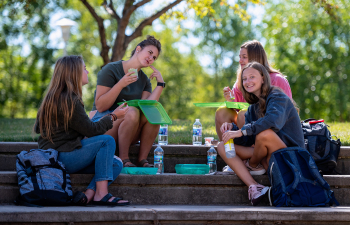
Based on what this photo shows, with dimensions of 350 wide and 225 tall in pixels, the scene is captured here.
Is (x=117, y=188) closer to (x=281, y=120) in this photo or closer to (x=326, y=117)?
(x=281, y=120)

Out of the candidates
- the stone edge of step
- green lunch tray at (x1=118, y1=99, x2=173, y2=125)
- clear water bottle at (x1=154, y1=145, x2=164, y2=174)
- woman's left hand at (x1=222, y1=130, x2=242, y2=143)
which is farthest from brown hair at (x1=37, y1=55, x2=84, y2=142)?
woman's left hand at (x1=222, y1=130, x2=242, y2=143)

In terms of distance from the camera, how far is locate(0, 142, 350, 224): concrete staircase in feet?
9.86

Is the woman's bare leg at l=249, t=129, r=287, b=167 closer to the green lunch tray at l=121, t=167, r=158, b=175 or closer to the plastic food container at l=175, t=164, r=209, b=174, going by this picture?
the plastic food container at l=175, t=164, r=209, b=174

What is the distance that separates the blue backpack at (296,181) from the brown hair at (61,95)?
1932 mm

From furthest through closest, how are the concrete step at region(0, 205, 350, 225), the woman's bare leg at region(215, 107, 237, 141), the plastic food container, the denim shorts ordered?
the woman's bare leg at region(215, 107, 237, 141)
the denim shorts
the plastic food container
the concrete step at region(0, 205, 350, 225)

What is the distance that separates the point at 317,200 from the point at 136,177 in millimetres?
1671

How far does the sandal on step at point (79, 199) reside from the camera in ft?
10.7

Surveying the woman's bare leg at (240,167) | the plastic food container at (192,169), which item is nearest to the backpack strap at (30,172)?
the plastic food container at (192,169)

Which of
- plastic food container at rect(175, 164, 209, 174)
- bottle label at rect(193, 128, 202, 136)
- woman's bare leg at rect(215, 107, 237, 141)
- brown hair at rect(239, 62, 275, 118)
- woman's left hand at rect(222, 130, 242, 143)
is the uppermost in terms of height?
brown hair at rect(239, 62, 275, 118)

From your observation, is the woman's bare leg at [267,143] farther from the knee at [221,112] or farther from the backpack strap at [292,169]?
the knee at [221,112]

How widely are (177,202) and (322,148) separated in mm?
1617

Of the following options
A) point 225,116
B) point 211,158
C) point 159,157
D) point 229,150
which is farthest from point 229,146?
point 159,157

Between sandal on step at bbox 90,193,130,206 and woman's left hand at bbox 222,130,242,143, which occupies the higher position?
woman's left hand at bbox 222,130,242,143

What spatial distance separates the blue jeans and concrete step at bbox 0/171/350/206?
0.15 meters
